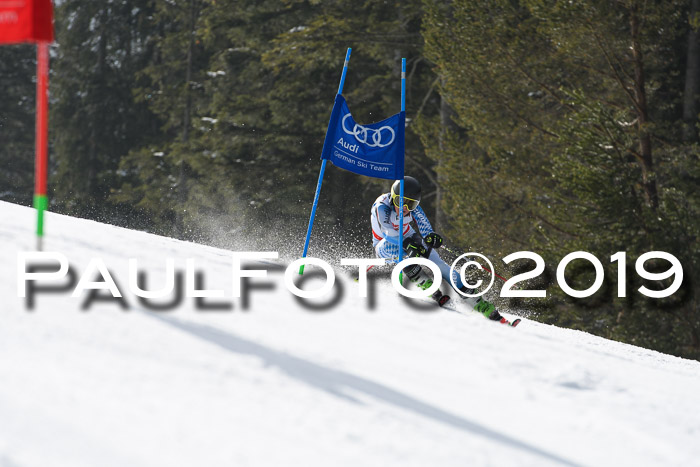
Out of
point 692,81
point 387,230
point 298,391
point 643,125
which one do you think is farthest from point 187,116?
point 298,391

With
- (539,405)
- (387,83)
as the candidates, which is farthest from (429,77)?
(539,405)

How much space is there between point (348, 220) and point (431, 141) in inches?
274

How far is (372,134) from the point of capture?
27.0 feet

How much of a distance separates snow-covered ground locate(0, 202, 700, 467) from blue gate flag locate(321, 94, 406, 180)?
231 centimetres

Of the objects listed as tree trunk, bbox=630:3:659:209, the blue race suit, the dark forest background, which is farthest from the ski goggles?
tree trunk, bbox=630:3:659:209

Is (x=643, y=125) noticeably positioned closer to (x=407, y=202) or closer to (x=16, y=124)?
(x=407, y=202)

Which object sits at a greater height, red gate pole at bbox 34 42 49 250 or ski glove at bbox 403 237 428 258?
red gate pole at bbox 34 42 49 250

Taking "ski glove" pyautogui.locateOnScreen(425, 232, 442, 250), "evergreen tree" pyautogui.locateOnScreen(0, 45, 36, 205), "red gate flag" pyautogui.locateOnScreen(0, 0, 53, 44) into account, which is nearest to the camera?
"red gate flag" pyautogui.locateOnScreen(0, 0, 53, 44)

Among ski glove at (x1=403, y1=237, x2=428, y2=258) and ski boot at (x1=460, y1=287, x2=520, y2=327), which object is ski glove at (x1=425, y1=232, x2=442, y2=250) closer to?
ski glove at (x1=403, y1=237, x2=428, y2=258)

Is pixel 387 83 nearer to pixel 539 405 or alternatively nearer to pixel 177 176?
pixel 177 176

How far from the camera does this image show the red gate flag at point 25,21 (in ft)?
16.7

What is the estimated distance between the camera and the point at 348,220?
75.2 feet

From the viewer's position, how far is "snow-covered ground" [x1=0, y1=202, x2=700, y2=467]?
311 centimetres

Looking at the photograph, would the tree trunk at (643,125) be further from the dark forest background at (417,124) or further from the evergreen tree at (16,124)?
the evergreen tree at (16,124)
